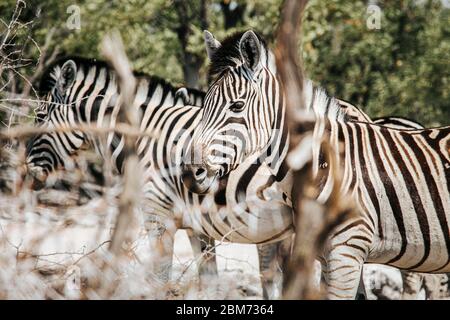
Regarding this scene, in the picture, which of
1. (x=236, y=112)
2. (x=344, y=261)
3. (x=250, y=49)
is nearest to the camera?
(x=344, y=261)

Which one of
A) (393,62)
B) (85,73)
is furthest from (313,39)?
(85,73)

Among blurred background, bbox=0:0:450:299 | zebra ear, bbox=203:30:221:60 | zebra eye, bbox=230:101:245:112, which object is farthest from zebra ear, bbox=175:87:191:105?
blurred background, bbox=0:0:450:299

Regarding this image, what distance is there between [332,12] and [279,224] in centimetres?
770

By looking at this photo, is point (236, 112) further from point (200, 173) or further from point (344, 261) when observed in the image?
point (344, 261)

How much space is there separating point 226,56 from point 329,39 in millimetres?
8850

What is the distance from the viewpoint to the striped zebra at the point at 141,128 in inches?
233

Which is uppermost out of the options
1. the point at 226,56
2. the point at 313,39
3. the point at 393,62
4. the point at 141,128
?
the point at 313,39

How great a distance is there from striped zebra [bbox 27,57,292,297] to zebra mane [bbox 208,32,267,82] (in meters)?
0.85

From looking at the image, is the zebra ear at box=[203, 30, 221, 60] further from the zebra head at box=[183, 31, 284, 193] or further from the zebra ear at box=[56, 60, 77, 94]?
the zebra ear at box=[56, 60, 77, 94]

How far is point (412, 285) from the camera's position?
6.80m

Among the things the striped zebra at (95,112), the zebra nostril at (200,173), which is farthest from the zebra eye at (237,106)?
the striped zebra at (95,112)
